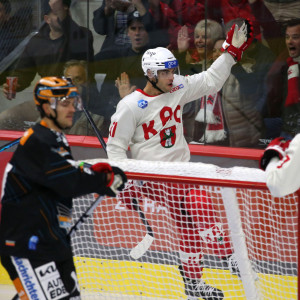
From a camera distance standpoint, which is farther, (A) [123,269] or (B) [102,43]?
(B) [102,43]

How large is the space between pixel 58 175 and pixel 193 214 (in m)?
1.29

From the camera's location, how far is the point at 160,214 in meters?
4.86

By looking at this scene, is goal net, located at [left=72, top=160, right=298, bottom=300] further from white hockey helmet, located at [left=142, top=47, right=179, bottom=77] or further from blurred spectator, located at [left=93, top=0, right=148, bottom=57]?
blurred spectator, located at [left=93, top=0, right=148, bottom=57]

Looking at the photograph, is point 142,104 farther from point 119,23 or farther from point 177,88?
point 119,23

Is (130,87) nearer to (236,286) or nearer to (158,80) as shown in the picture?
(158,80)

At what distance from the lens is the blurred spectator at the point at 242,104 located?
6730 millimetres

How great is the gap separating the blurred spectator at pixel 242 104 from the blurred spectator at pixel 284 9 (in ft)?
0.85

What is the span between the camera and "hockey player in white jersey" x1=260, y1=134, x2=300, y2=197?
345cm

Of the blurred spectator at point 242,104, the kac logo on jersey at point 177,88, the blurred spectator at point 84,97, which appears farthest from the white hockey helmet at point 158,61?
the blurred spectator at point 84,97

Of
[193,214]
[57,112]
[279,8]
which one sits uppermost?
[57,112]

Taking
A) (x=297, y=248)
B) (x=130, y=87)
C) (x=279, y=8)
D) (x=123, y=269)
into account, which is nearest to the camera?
(x=297, y=248)

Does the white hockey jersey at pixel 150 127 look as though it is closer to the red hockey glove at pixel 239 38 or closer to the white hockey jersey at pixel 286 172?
the red hockey glove at pixel 239 38

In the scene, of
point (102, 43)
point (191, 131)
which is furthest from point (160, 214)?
point (102, 43)

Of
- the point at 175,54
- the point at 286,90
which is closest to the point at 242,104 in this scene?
the point at 286,90
